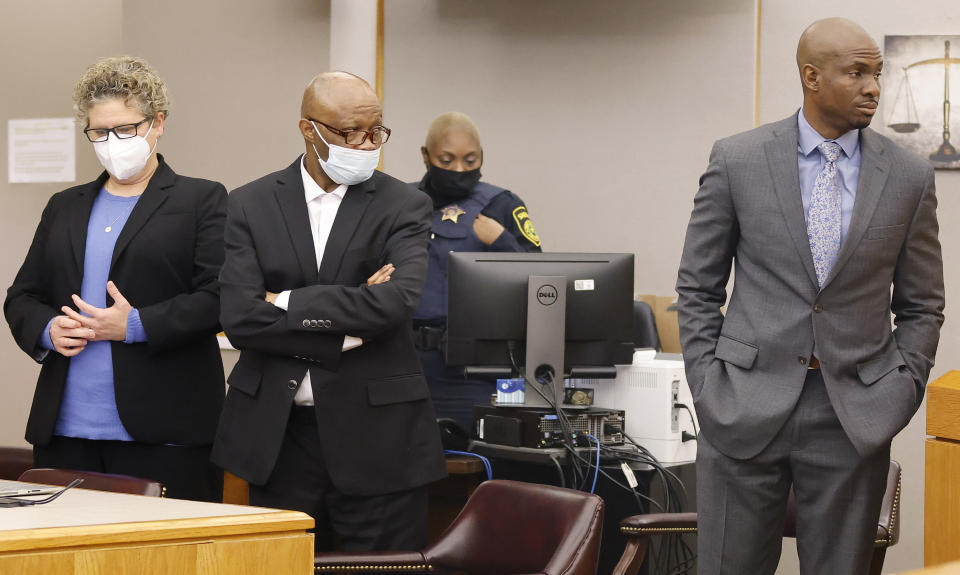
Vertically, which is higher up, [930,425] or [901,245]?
[901,245]

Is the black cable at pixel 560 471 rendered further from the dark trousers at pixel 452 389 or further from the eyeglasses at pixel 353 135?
the eyeglasses at pixel 353 135

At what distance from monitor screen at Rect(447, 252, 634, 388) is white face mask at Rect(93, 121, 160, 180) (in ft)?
3.06

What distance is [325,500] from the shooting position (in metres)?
2.56

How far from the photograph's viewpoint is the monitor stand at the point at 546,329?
10.4ft

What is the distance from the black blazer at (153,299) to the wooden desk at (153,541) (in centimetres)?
94

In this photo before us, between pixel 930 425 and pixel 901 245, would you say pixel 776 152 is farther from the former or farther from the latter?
pixel 930 425

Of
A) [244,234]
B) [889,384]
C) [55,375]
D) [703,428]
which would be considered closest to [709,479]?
[703,428]

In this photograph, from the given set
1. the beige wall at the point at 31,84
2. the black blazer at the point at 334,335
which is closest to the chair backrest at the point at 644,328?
the black blazer at the point at 334,335

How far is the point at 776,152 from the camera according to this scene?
2307 mm

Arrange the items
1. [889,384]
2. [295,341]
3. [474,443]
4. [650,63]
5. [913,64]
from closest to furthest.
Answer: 1. [889,384]
2. [295,341]
3. [474,443]
4. [913,64]
5. [650,63]

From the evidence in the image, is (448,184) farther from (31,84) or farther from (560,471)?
(31,84)

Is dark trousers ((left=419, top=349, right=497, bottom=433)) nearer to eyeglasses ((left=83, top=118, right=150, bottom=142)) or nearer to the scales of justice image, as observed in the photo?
eyeglasses ((left=83, top=118, right=150, bottom=142))

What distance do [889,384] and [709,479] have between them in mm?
421

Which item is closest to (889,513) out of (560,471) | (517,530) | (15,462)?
(560,471)
